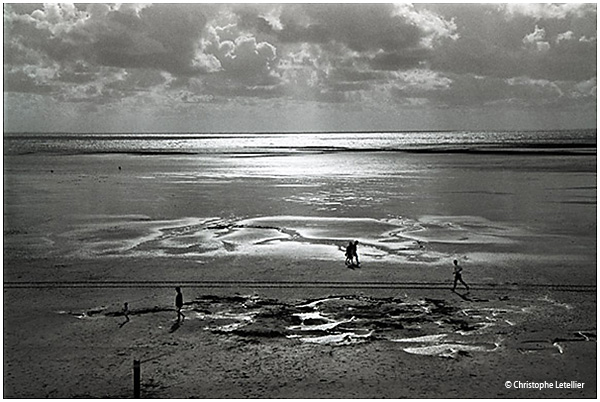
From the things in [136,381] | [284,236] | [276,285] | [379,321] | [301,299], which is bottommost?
[136,381]

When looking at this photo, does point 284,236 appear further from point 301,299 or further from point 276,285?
point 301,299

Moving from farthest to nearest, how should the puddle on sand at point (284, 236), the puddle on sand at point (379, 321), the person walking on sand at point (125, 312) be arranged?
the puddle on sand at point (284, 236), the person walking on sand at point (125, 312), the puddle on sand at point (379, 321)

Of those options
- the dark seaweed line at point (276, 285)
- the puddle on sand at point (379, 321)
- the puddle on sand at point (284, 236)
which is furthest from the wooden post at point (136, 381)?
the puddle on sand at point (284, 236)

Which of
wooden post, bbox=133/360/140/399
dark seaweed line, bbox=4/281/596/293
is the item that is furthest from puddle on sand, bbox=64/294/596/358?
wooden post, bbox=133/360/140/399

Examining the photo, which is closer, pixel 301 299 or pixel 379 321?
pixel 379 321

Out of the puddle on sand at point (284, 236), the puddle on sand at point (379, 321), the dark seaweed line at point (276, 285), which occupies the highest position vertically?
the puddle on sand at point (284, 236)

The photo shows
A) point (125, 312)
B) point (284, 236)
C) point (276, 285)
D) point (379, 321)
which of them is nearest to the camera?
point (379, 321)

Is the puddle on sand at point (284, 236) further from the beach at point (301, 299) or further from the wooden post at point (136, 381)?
the wooden post at point (136, 381)

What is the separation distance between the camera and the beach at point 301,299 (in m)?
11.6

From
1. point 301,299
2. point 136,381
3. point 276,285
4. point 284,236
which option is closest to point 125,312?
point 136,381

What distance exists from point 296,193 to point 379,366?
24.0 m

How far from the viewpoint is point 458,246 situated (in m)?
21.5

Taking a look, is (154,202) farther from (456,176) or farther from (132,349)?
(456,176)

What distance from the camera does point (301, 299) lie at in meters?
15.8
